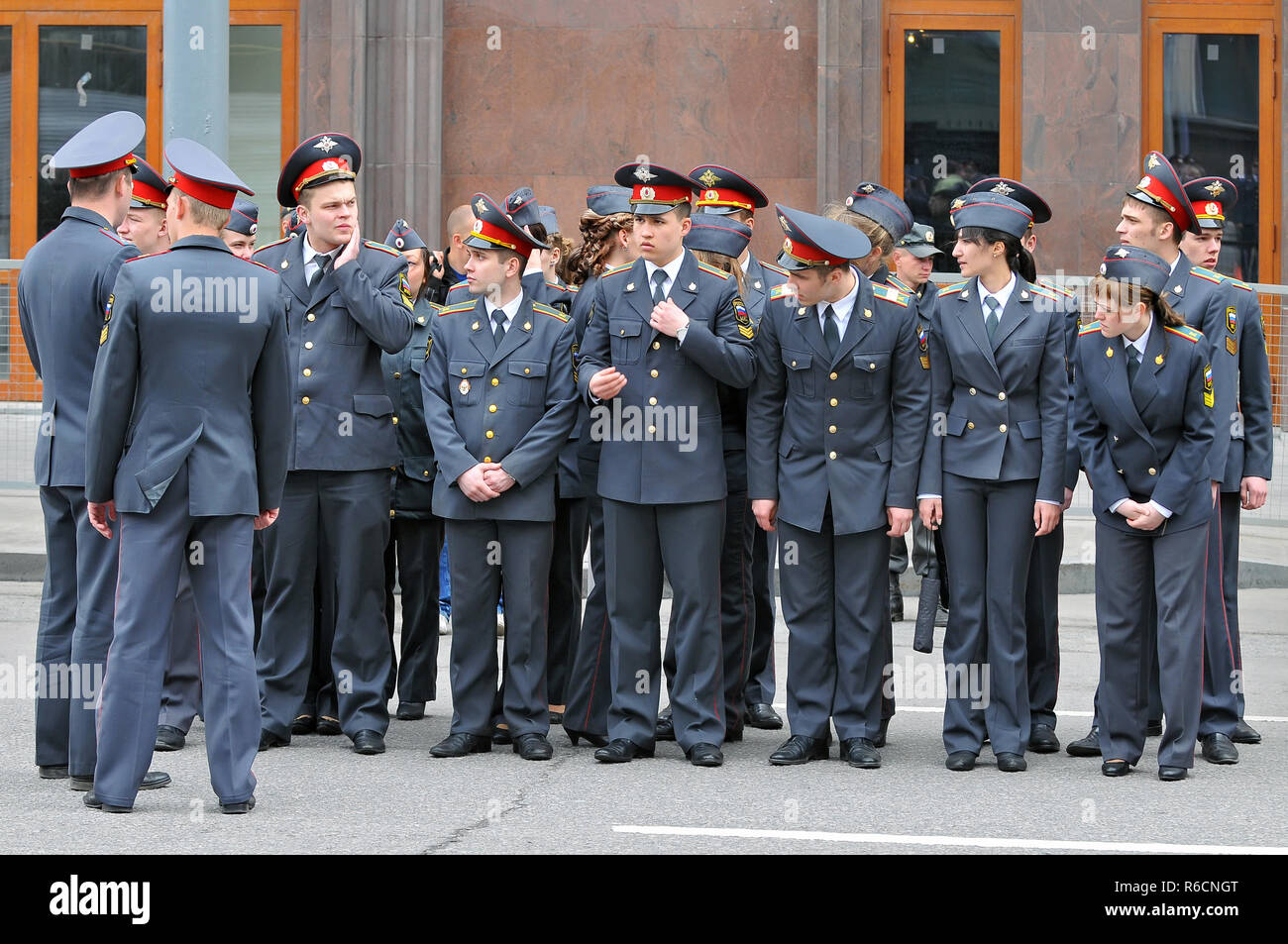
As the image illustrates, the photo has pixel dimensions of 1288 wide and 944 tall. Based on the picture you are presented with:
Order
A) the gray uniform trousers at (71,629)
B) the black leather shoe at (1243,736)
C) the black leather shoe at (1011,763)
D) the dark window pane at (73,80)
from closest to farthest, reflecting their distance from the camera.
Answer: the gray uniform trousers at (71,629), the black leather shoe at (1011,763), the black leather shoe at (1243,736), the dark window pane at (73,80)

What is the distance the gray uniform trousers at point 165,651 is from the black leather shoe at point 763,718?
8.63 ft

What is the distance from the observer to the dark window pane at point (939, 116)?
678 inches

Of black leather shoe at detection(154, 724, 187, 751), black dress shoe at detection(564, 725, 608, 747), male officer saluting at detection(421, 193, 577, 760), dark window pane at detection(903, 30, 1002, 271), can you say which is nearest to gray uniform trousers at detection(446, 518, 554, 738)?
male officer saluting at detection(421, 193, 577, 760)

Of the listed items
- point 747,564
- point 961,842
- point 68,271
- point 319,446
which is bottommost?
point 961,842

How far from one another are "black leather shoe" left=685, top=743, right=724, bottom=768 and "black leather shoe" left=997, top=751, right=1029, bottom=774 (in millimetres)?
1059

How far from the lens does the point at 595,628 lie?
7.89 m

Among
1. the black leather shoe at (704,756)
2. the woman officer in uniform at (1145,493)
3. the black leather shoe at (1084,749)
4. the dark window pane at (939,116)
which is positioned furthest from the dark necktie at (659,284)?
the dark window pane at (939,116)

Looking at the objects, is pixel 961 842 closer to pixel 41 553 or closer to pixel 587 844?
pixel 587 844

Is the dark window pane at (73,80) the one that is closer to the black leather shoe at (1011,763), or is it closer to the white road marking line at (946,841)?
the black leather shoe at (1011,763)

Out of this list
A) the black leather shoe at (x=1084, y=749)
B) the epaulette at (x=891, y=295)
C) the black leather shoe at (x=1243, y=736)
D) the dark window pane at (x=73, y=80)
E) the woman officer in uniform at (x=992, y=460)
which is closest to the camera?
the woman officer in uniform at (x=992, y=460)

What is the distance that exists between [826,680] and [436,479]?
1.74 m

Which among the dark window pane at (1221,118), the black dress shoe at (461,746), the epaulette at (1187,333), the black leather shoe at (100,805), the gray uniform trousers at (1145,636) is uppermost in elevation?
the dark window pane at (1221,118)

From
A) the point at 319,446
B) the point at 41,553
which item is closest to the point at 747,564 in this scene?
the point at 319,446

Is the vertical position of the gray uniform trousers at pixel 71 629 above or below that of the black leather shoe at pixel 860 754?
above
